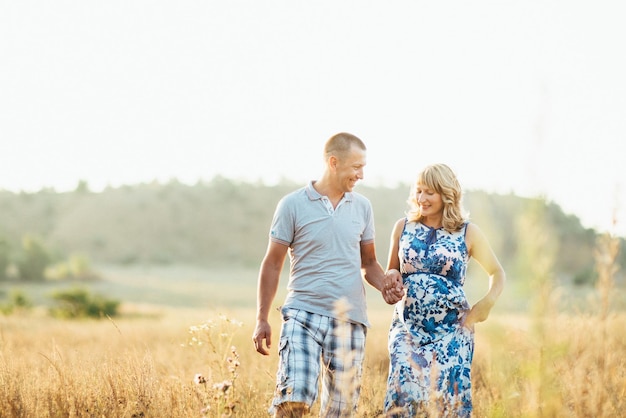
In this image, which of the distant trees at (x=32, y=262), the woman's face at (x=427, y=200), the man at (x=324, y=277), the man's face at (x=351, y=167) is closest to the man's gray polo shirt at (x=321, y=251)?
the man at (x=324, y=277)

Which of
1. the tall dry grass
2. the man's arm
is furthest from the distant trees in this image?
the man's arm

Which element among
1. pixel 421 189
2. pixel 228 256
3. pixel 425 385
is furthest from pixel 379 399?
pixel 228 256

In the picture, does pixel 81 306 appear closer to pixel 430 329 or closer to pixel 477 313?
pixel 430 329

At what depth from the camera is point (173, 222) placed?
62.3 metres

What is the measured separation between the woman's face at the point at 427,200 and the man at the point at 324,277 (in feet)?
1.43

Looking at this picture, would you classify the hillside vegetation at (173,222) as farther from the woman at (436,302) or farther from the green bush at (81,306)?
the woman at (436,302)

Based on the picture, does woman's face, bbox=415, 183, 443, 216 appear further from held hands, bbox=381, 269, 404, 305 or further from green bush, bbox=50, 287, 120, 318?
green bush, bbox=50, 287, 120, 318

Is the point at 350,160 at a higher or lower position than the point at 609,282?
higher

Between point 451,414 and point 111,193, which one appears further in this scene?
point 111,193

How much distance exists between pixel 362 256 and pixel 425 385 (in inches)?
43.2

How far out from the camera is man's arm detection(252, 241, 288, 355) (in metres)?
4.71

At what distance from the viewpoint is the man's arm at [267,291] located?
4.71 m

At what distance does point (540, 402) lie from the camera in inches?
89.2

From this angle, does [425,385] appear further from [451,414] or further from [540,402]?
[540,402]
